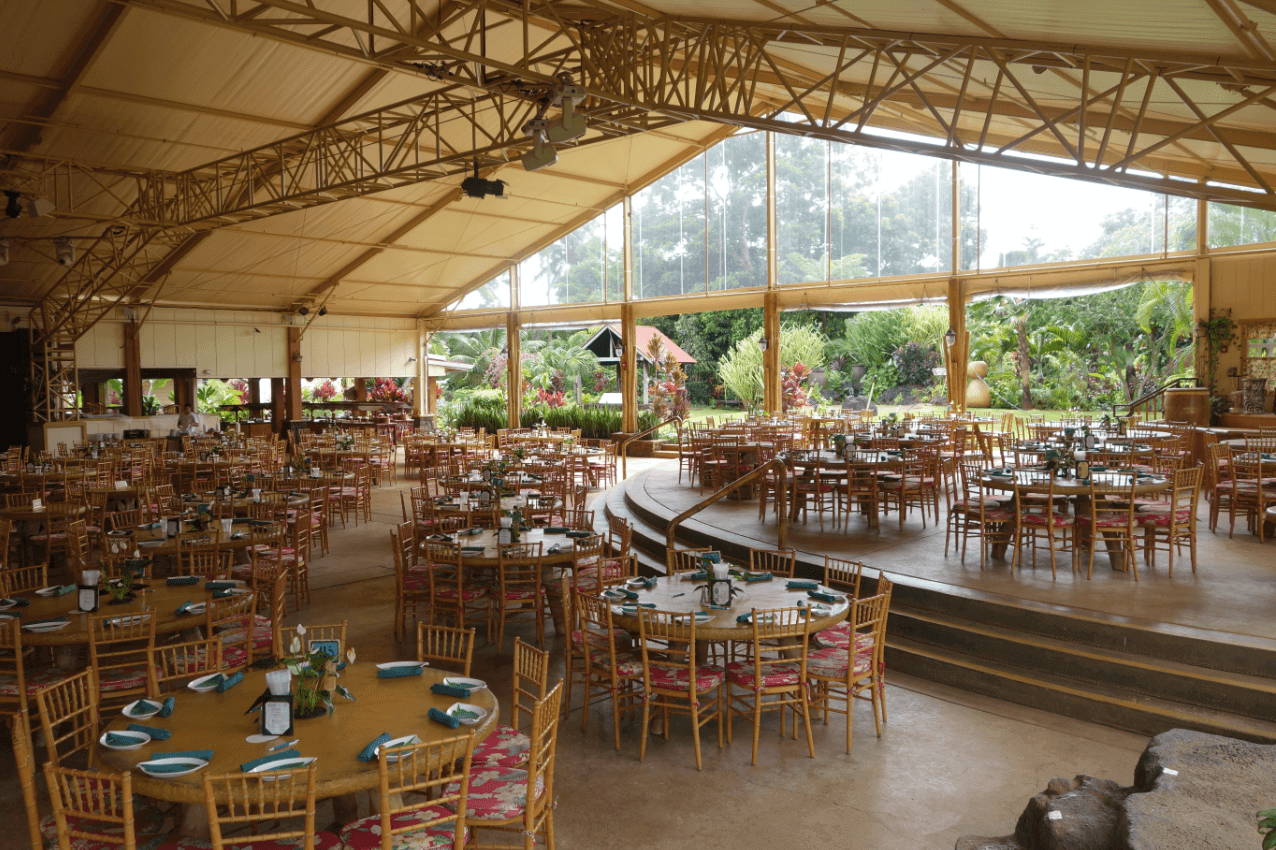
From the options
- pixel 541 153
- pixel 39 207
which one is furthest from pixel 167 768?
pixel 39 207

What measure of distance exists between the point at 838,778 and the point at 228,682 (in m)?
3.01

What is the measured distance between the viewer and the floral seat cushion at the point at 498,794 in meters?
3.34

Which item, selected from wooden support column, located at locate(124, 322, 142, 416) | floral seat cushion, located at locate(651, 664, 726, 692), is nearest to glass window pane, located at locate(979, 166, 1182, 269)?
floral seat cushion, located at locate(651, 664, 726, 692)

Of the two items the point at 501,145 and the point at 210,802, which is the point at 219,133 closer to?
the point at 501,145

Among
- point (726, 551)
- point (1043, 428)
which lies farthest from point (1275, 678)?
point (1043, 428)

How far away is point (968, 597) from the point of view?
644 cm

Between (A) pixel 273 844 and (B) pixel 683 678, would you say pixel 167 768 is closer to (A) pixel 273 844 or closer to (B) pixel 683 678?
(A) pixel 273 844

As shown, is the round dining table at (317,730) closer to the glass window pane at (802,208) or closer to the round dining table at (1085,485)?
the round dining table at (1085,485)

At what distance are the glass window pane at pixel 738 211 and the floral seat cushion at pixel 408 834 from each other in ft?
52.1

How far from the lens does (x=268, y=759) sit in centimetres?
308

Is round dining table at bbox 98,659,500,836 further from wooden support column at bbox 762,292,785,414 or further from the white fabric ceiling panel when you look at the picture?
wooden support column at bbox 762,292,785,414

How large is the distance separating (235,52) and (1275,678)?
11.2m

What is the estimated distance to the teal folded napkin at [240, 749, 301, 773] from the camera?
3025 mm

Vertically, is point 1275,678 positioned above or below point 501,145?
below
